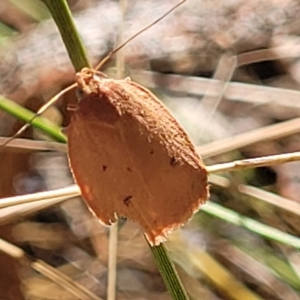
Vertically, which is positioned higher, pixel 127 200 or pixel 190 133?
pixel 190 133

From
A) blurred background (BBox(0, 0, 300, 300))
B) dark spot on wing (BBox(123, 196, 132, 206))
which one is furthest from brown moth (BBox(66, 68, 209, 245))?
blurred background (BBox(0, 0, 300, 300))

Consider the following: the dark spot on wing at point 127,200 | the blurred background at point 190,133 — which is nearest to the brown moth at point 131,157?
the dark spot on wing at point 127,200

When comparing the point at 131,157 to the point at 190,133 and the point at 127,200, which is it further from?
the point at 190,133

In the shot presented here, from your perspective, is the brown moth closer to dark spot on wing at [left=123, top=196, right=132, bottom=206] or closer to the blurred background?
dark spot on wing at [left=123, top=196, right=132, bottom=206]

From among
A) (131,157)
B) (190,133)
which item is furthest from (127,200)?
(190,133)

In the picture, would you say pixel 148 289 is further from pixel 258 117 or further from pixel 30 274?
pixel 258 117
